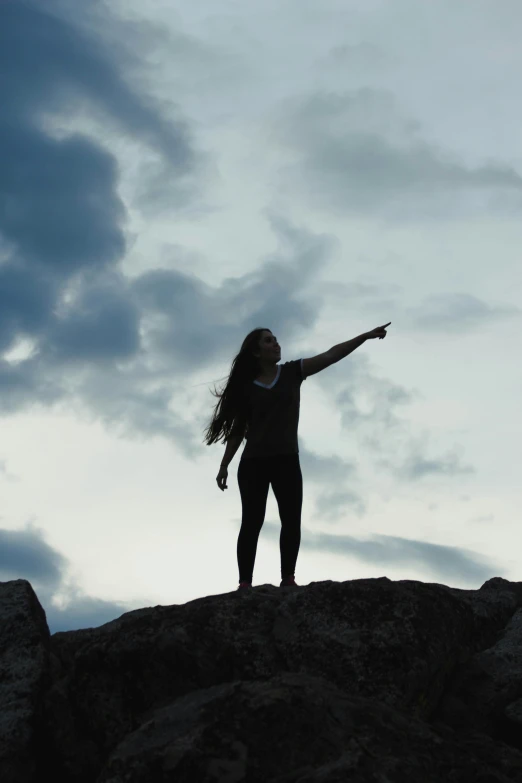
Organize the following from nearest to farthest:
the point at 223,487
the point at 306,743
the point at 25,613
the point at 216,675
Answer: the point at 306,743
the point at 216,675
the point at 25,613
the point at 223,487

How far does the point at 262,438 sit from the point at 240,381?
80 cm

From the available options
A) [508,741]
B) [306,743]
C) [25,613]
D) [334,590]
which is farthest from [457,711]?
[25,613]

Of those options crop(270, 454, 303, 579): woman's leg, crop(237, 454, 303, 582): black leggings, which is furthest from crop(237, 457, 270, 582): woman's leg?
crop(270, 454, 303, 579): woman's leg

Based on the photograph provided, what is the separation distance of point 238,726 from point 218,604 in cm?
184

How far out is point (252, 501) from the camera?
30.0 ft

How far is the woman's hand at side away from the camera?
961cm

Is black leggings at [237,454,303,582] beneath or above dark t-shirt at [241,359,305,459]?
beneath

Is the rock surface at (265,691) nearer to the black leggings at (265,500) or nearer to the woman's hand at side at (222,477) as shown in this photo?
the black leggings at (265,500)

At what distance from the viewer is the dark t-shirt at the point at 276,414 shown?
912 cm

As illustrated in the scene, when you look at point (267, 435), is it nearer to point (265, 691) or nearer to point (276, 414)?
point (276, 414)

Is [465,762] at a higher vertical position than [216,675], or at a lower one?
lower

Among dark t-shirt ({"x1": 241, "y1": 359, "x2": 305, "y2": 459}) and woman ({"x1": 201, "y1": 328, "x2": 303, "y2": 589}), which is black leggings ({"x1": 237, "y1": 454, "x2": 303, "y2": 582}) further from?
dark t-shirt ({"x1": 241, "y1": 359, "x2": 305, "y2": 459})

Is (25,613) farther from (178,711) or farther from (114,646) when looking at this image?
(178,711)

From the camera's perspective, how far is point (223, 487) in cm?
961
